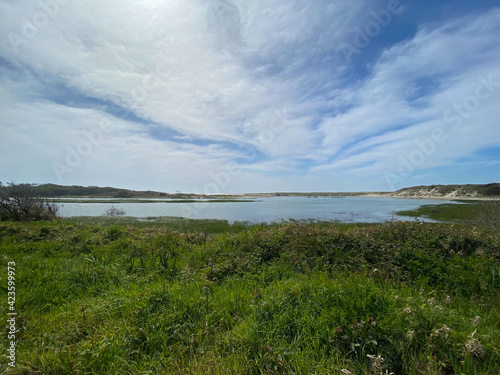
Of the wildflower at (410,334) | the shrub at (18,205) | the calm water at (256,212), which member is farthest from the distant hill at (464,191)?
the shrub at (18,205)

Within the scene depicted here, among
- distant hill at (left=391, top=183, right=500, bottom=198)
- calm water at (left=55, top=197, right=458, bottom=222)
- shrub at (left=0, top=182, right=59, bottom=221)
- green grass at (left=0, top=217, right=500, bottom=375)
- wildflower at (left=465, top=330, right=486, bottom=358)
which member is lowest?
calm water at (left=55, top=197, right=458, bottom=222)

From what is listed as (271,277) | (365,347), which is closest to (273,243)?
(271,277)

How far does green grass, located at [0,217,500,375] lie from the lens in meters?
2.52

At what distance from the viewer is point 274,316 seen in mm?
3281

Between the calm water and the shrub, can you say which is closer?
the shrub

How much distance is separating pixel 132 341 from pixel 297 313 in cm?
239

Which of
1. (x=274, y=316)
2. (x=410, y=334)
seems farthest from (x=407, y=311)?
(x=274, y=316)

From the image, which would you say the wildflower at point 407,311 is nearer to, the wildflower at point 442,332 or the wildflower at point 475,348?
the wildflower at point 442,332

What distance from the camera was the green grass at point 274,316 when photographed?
2.52 meters

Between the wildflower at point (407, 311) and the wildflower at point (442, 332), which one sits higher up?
the wildflower at point (407, 311)

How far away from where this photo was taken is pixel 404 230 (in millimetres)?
7621

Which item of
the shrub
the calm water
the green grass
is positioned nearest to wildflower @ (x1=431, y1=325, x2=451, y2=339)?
the green grass

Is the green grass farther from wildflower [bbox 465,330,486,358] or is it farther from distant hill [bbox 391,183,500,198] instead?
distant hill [bbox 391,183,500,198]

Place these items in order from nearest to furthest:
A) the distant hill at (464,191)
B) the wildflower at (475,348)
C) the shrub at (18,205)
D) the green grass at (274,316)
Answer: the wildflower at (475,348)
the green grass at (274,316)
the shrub at (18,205)
the distant hill at (464,191)
